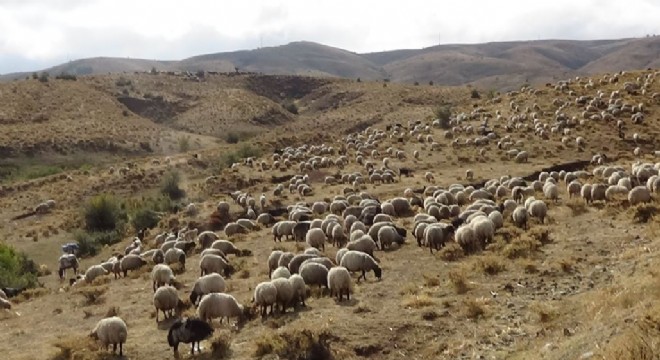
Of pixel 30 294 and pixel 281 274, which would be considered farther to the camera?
pixel 30 294

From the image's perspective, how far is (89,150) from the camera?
74.2 metres

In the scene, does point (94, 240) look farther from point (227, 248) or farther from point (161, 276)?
point (161, 276)

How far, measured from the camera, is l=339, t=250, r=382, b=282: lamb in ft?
60.8

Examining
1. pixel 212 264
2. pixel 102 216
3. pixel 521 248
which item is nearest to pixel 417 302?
pixel 521 248

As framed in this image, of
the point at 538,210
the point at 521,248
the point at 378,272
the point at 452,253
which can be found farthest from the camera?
the point at 538,210

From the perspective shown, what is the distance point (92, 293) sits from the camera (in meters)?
21.9

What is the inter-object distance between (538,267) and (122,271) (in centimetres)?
1644

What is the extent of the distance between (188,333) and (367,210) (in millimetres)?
15317

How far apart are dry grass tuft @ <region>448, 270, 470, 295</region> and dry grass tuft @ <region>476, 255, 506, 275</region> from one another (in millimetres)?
975

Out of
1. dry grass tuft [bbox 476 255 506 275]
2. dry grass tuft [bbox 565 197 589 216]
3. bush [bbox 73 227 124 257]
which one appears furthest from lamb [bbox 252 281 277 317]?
bush [bbox 73 227 124 257]

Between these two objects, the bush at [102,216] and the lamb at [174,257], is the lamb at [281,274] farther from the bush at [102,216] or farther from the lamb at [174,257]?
the bush at [102,216]

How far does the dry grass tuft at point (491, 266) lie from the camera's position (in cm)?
1745

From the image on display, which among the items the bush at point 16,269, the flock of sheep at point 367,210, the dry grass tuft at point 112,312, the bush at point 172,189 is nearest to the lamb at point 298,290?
the flock of sheep at point 367,210

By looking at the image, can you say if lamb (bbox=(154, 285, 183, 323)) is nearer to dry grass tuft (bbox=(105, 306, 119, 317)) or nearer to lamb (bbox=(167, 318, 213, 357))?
dry grass tuft (bbox=(105, 306, 119, 317))
